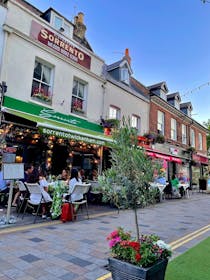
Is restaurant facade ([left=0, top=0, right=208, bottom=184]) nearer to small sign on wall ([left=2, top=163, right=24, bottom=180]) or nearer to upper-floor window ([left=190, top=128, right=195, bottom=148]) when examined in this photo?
small sign on wall ([left=2, top=163, right=24, bottom=180])

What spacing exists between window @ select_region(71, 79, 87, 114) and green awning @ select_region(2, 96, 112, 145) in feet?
1.94

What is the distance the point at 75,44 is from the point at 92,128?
183 inches

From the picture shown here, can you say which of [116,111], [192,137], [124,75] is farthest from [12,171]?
[192,137]

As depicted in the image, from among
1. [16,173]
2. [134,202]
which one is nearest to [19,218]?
[16,173]

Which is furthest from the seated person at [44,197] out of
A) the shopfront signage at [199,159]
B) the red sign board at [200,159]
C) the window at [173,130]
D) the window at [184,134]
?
the red sign board at [200,159]

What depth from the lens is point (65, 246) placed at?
460 centimetres

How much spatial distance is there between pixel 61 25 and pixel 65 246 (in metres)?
11.0

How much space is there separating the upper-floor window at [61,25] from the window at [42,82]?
2.20m

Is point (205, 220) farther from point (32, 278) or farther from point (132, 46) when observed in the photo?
point (132, 46)

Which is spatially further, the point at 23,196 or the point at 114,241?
the point at 23,196

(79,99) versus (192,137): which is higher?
(192,137)

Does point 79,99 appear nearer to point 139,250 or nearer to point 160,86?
point 160,86

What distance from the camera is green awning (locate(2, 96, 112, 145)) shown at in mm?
8227

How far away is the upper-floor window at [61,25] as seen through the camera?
1162 cm
